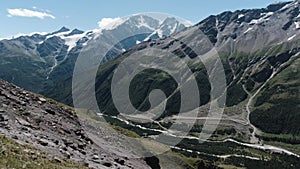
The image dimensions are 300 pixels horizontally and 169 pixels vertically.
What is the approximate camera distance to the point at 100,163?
34438 mm

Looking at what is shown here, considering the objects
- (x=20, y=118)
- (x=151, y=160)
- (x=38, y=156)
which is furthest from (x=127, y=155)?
(x=38, y=156)

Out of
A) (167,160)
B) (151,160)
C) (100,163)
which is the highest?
(100,163)

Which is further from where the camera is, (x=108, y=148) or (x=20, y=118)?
(x=108, y=148)

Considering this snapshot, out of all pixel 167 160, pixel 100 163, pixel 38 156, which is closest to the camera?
pixel 38 156

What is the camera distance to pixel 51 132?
36.5 meters

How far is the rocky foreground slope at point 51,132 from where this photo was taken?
31062mm

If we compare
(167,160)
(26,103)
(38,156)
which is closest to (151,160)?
(167,160)

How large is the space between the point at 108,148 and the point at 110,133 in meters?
10.8

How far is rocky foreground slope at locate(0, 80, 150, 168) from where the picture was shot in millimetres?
31062

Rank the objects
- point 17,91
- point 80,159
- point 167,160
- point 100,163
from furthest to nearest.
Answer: point 167,160 → point 17,91 → point 100,163 → point 80,159

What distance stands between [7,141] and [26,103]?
13813 millimetres

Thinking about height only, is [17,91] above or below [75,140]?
above

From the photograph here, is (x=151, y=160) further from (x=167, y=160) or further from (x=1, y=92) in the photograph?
(x=1, y=92)

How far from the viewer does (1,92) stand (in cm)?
3919
